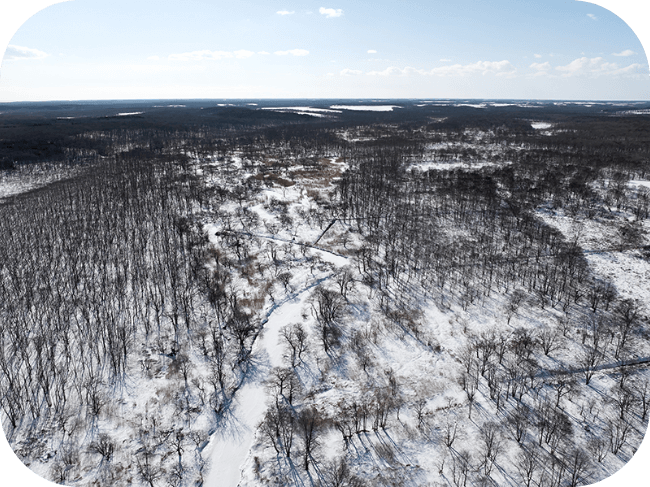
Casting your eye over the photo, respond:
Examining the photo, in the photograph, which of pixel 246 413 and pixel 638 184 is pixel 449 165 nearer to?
pixel 638 184

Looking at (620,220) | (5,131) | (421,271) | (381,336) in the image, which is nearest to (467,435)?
(381,336)

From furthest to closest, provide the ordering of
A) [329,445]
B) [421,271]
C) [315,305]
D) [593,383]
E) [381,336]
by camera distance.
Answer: [421,271] < [315,305] < [381,336] < [593,383] < [329,445]

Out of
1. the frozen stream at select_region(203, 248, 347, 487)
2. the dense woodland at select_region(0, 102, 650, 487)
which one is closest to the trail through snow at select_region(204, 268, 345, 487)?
the frozen stream at select_region(203, 248, 347, 487)

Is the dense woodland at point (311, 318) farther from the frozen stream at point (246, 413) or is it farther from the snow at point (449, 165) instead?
the snow at point (449, 165)

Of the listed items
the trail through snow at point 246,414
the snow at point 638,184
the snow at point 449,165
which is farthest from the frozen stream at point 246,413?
the snow at point 638,184

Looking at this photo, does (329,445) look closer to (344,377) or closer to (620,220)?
(344,377)
